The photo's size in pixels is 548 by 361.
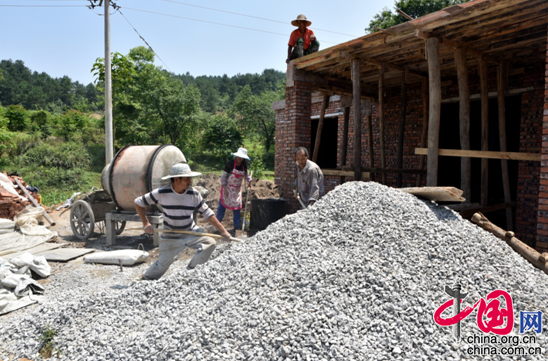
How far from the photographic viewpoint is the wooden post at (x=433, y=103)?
5781mm

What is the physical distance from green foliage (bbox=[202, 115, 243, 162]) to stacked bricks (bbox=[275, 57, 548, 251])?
63.0 feet

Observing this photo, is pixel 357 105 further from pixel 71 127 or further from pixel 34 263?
pixel 71 127

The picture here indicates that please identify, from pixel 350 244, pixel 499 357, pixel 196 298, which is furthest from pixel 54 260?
pixel 499 357

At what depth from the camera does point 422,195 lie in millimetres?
5242

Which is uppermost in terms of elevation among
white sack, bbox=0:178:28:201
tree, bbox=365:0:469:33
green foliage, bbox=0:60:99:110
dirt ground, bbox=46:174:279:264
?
green foliage, bbox=0:60:99:110

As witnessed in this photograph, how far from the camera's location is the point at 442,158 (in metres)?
→ 9.32

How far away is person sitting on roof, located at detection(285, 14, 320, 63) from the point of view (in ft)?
27.3

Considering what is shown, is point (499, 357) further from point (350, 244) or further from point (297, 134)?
point (297, 134)

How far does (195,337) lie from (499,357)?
2388mm

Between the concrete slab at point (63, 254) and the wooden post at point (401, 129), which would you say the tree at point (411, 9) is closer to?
the wooden post at point (401, 129)

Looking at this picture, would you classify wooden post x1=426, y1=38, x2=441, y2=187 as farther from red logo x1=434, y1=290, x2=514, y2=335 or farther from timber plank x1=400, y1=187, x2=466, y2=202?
red logo x1=434, y1=290, x2=514, y2=335

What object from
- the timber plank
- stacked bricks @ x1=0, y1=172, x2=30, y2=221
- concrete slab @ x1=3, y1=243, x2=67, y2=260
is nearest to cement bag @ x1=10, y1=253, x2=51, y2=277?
concrete slab @ x1=3, y1=243, x2=67, y2=260

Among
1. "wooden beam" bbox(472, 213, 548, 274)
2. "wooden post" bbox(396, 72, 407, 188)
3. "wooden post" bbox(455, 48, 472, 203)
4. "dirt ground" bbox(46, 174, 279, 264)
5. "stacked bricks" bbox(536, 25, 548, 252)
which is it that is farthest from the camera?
"wooden post" bbox(396, 72, 407, 188)

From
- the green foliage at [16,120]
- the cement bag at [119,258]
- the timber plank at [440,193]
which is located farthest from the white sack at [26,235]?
the green foliage at [16,120]
